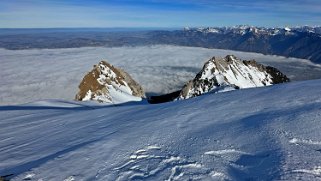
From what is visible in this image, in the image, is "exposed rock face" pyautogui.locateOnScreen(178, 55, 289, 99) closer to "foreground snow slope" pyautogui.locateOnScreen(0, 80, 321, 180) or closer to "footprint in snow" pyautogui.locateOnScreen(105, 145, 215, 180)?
"foreground snow slope" pyautogui.locateOnScreen(0, 80, 321, 180)

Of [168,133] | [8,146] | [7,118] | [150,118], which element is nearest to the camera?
[168,133]

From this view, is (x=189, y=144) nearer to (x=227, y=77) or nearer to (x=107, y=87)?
(x=107, y=87)

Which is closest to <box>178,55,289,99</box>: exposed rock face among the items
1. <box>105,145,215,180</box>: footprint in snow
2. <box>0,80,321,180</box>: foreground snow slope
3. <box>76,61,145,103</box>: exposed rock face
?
<box>76,61,145,103</box>: exposed rock face

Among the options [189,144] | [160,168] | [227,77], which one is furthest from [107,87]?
[160,168]

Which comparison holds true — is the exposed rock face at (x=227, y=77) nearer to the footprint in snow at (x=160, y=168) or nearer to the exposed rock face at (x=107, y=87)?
the exposed rock face at (x=107, y=87)

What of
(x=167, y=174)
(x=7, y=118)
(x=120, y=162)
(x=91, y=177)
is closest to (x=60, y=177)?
(x=91, y=177)

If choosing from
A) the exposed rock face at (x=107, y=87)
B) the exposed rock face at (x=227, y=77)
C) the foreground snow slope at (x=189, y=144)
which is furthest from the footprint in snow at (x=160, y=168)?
the exposed rock face at (x=227, y=77)

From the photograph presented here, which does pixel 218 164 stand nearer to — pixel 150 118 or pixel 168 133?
pixel 168 133
